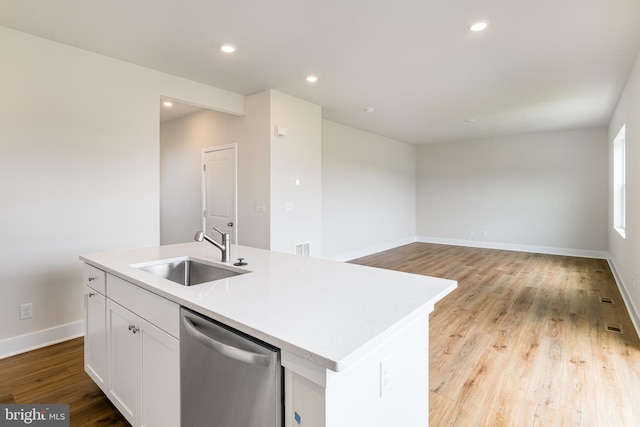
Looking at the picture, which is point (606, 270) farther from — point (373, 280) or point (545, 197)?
point (373, 280)

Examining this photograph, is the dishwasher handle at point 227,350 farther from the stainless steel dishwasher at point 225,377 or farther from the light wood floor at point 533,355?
the light wood floor at point 533,355

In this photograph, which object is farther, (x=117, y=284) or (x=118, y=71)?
(x=118, y=71)

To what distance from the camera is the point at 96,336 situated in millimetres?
1959

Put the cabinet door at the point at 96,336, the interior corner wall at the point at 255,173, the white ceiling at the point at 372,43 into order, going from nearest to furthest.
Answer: the cabinet door at the point at 96,336 < the white ceiling at the point at 372,43 < the interior corner wall at the point at 255,173

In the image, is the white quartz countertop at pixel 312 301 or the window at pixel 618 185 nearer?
the white quartz countertop at pixel 312 301

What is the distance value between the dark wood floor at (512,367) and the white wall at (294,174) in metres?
2.04

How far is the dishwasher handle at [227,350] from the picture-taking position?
38.5 inches

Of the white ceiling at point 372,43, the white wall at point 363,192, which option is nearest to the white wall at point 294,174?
the white ceiling at point 372,43

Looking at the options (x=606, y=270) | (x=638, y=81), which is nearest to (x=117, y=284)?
(x=638, y=81)

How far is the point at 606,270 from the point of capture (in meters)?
5.50

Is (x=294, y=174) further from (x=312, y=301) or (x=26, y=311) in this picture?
(x=312, y=301)

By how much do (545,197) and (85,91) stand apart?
27.1ft

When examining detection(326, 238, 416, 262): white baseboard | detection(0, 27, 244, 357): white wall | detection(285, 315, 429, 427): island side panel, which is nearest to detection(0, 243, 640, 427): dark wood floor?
detection(0, 27, 244, 357): white wall

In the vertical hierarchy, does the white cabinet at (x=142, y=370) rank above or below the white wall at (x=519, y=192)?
below
